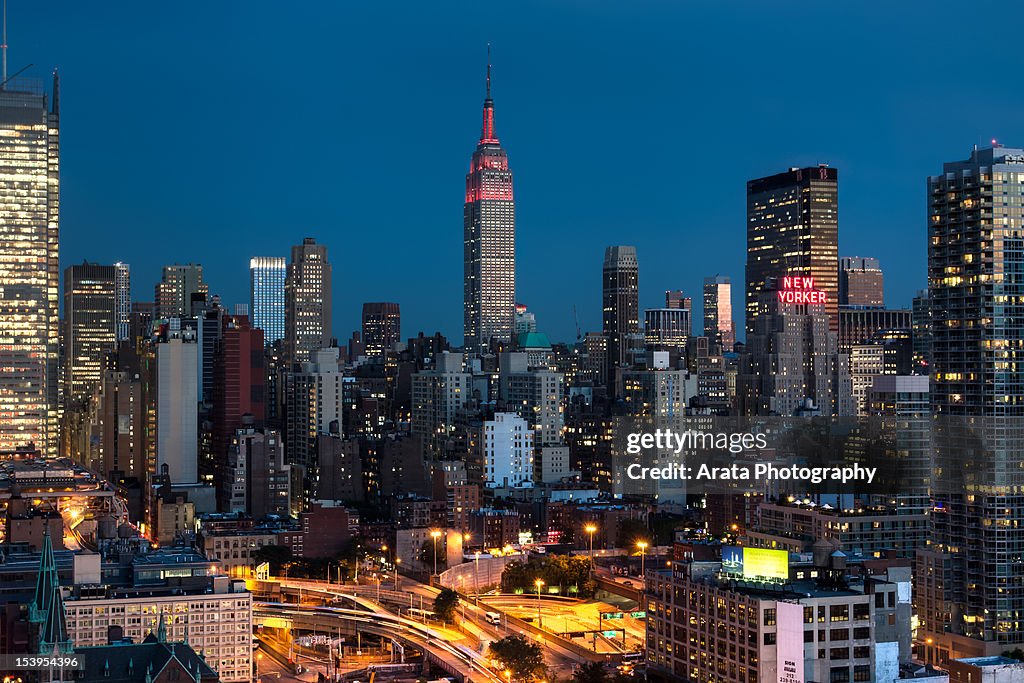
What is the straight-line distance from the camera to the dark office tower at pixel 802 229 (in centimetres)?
18312

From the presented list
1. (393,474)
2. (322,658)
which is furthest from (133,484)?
(322,658)

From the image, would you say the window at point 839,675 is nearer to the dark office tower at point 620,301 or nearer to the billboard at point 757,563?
the billboard at point 757,563

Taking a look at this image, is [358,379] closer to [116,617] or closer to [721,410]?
[721,410]

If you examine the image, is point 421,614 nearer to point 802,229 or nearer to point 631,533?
point 631,533

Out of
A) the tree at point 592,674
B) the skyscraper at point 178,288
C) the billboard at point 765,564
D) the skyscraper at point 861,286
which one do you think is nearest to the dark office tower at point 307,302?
the skyscraper at point 178,288

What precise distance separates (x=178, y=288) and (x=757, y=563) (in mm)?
148730

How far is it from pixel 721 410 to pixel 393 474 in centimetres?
4110

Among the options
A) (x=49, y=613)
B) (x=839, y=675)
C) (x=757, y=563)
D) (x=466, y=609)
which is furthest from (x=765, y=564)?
(x=466, y=609)

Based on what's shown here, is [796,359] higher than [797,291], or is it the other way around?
[797,291]

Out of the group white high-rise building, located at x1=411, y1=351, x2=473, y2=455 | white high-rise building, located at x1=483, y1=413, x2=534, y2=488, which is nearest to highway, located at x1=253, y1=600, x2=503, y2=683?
white high-rise building, located at x1=483, y1=413, x2=534, y2=488

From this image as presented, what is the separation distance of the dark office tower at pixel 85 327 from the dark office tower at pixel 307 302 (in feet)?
65.8

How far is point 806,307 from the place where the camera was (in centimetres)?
15500

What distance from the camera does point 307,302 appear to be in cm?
17762

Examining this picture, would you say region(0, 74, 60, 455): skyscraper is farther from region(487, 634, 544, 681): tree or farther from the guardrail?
region(487, 634, 544, 681): tree
